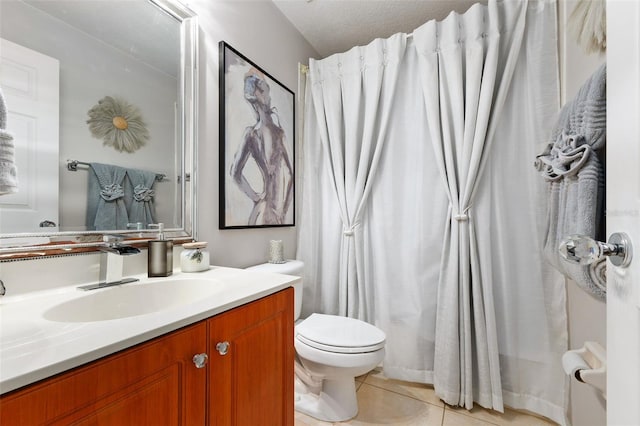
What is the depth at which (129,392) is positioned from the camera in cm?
55

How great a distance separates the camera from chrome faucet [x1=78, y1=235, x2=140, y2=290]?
0.92 meters

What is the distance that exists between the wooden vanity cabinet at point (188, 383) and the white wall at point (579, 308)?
1.11 m

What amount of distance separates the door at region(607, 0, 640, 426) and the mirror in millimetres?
1339

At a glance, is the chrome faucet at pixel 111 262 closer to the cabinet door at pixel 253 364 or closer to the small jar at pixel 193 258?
the small jar at pixel 193 258

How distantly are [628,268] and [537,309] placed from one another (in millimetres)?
1340

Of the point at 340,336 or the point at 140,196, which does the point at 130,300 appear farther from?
the point at 340,336

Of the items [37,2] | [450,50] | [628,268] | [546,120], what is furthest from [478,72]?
[37,2]

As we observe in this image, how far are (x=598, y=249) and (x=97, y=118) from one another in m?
1.37

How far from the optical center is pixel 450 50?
162 cm

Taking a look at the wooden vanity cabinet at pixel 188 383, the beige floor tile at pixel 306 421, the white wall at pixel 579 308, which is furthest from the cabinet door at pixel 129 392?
the white wall at pixel 579 308

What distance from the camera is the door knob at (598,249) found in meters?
0.41

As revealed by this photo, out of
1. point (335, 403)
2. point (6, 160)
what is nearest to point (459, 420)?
point (335, 403)

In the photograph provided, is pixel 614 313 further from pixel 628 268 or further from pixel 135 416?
pixel 135 416

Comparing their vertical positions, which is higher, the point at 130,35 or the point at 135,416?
the point at 130,35
